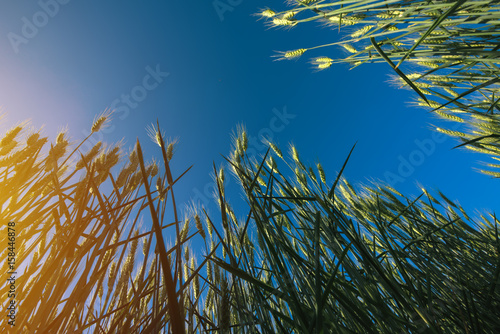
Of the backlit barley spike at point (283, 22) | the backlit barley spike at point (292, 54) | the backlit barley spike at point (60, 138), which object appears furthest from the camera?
the backlit barley spike at point (292, 54)

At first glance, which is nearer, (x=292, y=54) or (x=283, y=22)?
(x=283, y=22)

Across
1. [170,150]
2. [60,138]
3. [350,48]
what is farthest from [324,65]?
[60,138]

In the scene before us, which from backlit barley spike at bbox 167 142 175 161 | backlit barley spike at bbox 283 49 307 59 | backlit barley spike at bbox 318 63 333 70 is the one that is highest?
backlit barley spike at bbox 283 49 307 59

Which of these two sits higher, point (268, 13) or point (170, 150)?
point (268, 13)

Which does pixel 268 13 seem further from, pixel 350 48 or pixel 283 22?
pixel 350 48

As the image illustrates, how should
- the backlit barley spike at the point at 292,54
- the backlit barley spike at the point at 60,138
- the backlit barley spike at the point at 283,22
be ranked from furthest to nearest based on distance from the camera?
the backlit barley spike at the point at 292,54, the backlit barley spike at the point at 60,138, the backlit barley spike at the point at 283,22

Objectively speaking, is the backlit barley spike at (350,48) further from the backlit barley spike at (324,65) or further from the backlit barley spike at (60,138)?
the backlit barley spike at (60,138)

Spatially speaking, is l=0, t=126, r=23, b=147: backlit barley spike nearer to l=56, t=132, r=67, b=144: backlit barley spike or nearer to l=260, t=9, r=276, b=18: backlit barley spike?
l=56, t=132, r=67, b=144: backlit barley spike

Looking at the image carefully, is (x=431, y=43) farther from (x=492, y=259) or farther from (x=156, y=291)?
(x=156, y=291)

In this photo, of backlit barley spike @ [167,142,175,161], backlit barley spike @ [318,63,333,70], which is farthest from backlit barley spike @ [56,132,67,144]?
backlit barley spike @ [318,63,333,70]

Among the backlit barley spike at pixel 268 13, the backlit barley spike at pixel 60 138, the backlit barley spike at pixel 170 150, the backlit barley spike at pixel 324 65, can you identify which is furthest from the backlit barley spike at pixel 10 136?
the backlit barley spike at pixel 324 65

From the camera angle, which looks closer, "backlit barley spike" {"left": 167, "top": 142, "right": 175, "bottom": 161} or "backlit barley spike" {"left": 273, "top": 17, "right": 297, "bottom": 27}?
"backlit barley spike" {"left": 273, "top": 17, "right": 297, "bottom": 27}

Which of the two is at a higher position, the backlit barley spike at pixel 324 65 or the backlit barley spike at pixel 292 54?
the backlit barley spike at pixel 292 54

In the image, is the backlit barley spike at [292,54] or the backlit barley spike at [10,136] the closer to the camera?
the backlit barley spike at [10,136]
